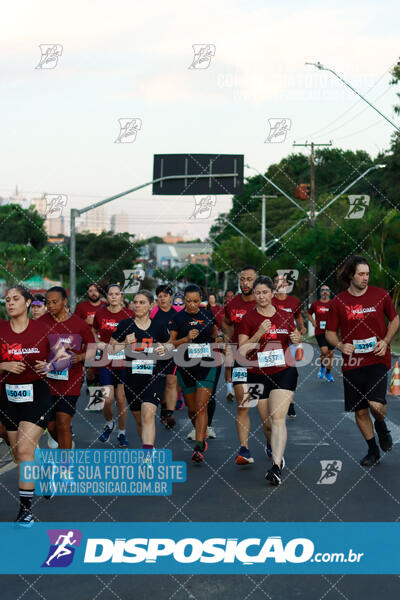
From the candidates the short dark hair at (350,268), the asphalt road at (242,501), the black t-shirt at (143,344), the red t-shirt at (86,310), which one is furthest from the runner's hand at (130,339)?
the red t-shirt at (86,310)

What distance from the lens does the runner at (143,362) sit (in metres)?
8.20

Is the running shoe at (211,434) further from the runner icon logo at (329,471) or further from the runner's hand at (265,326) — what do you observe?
the runner's hand at (265,326)

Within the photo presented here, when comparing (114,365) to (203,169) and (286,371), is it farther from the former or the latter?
(203,169)

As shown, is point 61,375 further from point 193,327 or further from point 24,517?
point 193,327

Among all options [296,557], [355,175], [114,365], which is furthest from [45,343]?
[355,175]

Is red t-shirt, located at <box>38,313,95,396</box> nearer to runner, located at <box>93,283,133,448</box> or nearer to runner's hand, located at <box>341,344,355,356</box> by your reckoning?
runner, located at <box>93,283,133,448</box>

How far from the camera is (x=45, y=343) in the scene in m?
6.49

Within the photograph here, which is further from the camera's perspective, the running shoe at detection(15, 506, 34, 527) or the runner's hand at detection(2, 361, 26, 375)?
the runner's hand at detection(2, 361, 26, 375)

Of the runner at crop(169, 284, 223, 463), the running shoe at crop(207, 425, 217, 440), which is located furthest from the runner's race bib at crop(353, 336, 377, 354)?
the running shoe at crop(207, 425, 217, 440)

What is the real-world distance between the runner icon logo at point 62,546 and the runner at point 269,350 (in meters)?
2.62

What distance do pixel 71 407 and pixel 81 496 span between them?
0.92m

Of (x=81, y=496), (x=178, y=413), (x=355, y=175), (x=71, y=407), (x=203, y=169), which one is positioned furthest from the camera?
(x=355, y=175)

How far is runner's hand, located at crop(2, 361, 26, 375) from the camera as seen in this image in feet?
20.5

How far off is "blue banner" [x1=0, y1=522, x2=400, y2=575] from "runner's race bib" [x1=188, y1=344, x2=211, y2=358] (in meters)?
3.32
